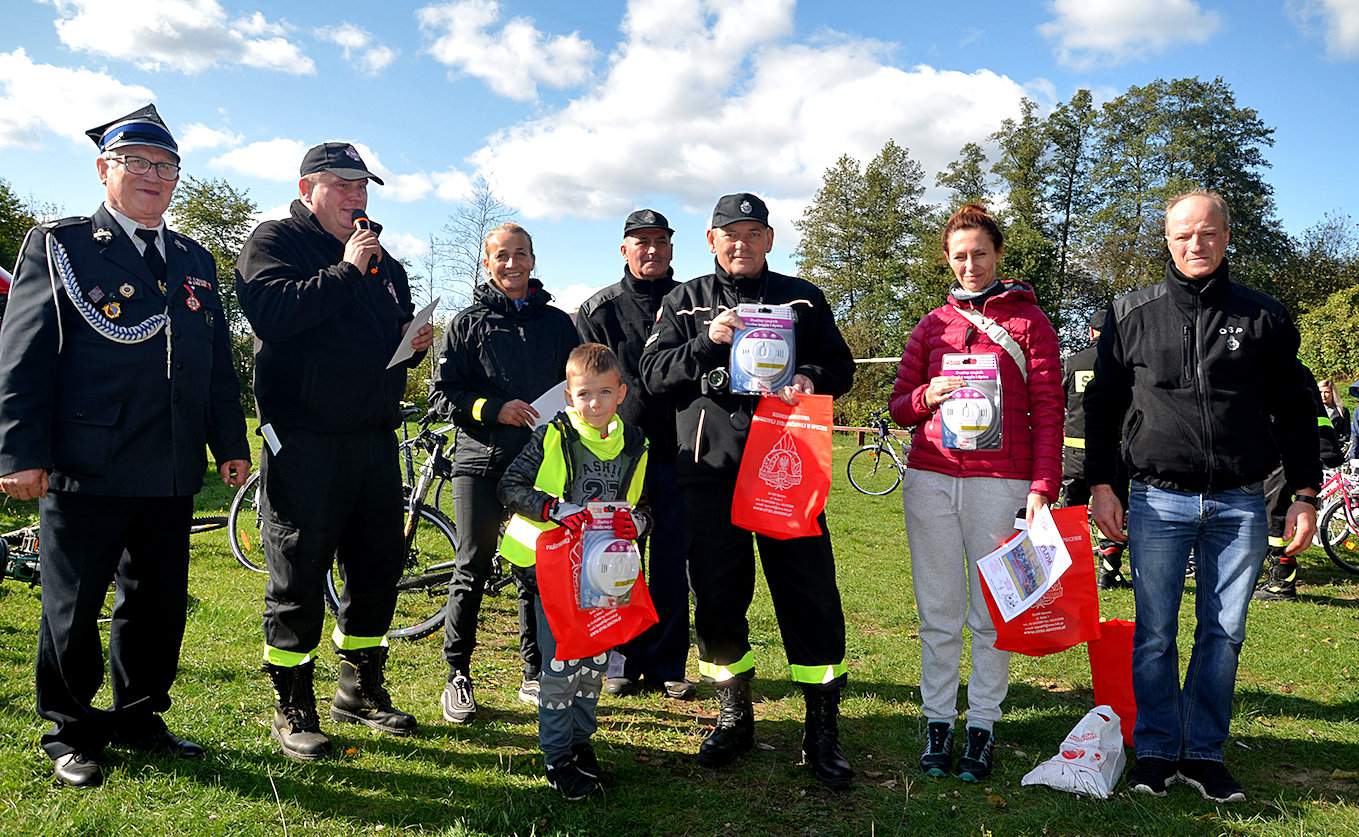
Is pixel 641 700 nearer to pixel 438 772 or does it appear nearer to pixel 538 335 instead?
pixel 438 772

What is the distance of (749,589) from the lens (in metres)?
3.90

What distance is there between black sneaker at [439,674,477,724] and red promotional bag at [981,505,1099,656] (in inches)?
100

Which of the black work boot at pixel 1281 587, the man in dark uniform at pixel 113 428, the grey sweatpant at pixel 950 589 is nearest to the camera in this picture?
the man in dark uniform at pixel 113 428

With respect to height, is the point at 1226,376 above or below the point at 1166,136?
below

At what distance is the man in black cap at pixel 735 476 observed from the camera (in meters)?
3.70

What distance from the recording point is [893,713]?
4652 millimetres

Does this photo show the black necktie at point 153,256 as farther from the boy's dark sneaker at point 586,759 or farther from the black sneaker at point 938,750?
the black sneaker at point 938,750

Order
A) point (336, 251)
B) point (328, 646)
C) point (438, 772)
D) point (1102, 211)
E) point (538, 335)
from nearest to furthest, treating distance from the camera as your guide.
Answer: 1. point (438, 772)
2. point (336, 251)
3. point (538, 335)
4. point (328, 646)
5. point (1102, 211)

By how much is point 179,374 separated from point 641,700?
109 inches

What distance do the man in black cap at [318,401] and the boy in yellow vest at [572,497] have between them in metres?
0.82

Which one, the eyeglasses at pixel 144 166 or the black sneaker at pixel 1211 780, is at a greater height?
the eyeglasses at pixel 144 166

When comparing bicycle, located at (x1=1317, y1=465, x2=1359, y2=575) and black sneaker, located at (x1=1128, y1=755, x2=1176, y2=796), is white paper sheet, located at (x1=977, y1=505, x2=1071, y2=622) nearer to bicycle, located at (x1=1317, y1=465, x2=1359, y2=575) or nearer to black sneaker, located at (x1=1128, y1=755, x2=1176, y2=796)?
black sneaker, located at (x1=1128, y1=755, x2=1176, y2=796)

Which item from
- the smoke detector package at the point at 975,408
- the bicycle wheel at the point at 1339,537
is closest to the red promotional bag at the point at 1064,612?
the smoke detector package at the point at 975,408

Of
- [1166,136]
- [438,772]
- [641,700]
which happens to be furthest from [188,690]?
[1166,136]
